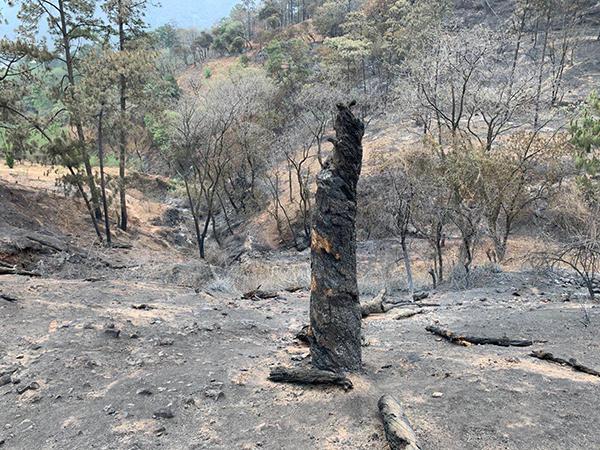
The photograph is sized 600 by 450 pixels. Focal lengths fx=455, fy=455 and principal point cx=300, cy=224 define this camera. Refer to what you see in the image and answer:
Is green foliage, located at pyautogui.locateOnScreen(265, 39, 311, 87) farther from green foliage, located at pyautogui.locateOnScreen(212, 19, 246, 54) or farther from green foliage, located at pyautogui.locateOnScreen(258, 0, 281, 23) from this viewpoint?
green foliage, located at pyautogui.locateOnScreen(258, 0, 281, 23)

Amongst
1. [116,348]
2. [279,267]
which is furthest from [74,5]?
[116,348]

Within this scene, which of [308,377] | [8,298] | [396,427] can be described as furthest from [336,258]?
[8,298]

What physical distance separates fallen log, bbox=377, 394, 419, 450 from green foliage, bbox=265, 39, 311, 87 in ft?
114

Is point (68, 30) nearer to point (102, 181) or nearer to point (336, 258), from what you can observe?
point (102, 181)

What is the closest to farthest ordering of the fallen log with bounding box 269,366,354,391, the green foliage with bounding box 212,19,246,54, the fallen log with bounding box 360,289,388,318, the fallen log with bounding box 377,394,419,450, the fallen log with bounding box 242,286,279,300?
1. the fallen log with bounding box 377,394,419,450
2. the fallen log with bounding box 269,366,354,391
3. the fallen log with bounding box 360,289,388,318
4. the fallen log with bounding box 242,286,279,300
5. the green foliage with bounding box 212,19,246,54

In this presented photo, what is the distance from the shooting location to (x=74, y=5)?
16922 millimetres

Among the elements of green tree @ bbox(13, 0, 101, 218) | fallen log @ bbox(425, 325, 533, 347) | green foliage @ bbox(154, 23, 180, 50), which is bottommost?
fallen log @ bbox(425, 325, 533, 347)

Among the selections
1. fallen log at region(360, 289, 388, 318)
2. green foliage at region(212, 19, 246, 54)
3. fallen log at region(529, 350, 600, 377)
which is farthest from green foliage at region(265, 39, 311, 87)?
fallen log at region(529, 350, 600, 377)

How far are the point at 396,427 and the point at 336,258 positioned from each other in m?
1.98

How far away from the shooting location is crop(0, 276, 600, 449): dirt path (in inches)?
158

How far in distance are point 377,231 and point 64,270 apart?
15.2m

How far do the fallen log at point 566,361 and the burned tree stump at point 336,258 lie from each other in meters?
2.42

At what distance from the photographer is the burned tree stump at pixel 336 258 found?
5.22 metres

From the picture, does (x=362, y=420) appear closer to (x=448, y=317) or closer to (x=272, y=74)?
(x=448, y=317)
